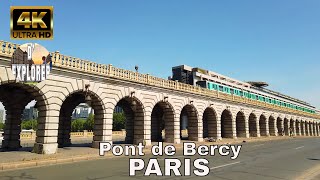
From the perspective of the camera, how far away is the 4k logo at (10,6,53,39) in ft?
52.2

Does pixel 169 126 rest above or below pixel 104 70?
below

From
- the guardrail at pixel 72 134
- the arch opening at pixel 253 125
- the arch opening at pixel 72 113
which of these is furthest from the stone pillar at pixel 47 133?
the arch opening at pixel 253 125

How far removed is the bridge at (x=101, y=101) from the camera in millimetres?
19234

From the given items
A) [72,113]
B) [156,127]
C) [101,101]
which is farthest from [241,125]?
[101,101]

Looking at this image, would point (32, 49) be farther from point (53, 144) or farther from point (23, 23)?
point (53, 144)

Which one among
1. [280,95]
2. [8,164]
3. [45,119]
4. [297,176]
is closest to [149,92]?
[45,119]

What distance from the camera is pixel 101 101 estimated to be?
2320cm

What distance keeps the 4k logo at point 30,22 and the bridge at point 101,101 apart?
1.92 meters

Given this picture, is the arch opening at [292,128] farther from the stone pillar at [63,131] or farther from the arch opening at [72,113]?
the stone pillar at [63,131]

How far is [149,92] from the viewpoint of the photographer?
28.2 metres

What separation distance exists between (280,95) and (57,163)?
5199 inches

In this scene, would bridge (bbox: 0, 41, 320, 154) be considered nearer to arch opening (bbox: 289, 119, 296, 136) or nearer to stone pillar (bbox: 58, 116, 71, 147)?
stone pillar (bbox: 58, 116, 71, 147)

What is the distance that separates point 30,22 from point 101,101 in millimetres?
9159

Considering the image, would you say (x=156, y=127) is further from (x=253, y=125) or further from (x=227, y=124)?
(x=253, y=125)
